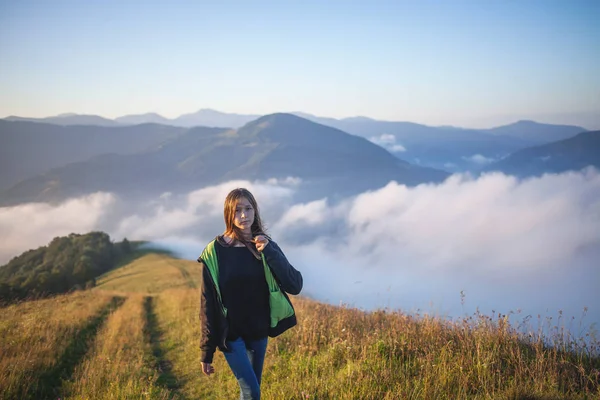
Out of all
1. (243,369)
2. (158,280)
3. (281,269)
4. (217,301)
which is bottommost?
(158,280)

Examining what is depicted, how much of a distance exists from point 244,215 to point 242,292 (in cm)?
72

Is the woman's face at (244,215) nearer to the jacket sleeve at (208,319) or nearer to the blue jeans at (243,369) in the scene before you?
the jacket sleeve at (208,319)

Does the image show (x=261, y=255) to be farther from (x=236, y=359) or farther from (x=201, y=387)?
(x=201, y=387)

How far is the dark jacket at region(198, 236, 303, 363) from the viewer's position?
3666 mm

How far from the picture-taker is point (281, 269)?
145 inches

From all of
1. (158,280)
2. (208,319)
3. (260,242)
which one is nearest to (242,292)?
(208,319)

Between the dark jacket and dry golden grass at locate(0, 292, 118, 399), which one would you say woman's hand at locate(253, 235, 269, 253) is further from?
dry golden grass at locate(0, 292, 118, 399)

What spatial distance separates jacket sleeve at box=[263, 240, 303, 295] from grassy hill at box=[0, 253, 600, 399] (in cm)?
204

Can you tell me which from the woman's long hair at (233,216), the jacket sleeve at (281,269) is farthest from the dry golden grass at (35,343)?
the jacket sleeve at (281,269)

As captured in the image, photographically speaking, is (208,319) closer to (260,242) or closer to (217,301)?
(217,301)

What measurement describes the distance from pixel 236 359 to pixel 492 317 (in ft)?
15.5

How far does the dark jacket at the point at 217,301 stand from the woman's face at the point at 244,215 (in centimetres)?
23

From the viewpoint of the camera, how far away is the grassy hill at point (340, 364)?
16.7 ft

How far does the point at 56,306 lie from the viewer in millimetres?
13938
